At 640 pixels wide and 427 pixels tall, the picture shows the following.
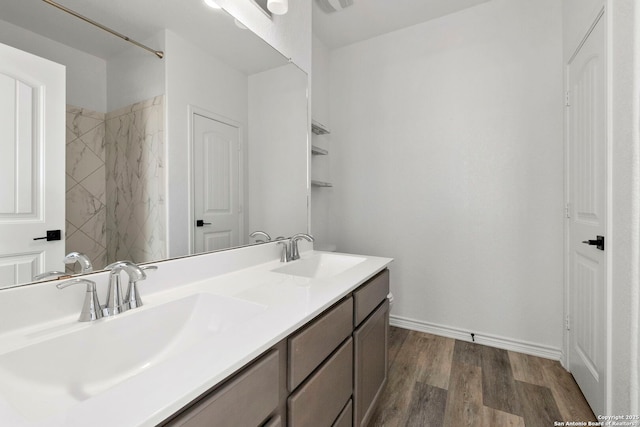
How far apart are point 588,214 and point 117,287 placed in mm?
2210

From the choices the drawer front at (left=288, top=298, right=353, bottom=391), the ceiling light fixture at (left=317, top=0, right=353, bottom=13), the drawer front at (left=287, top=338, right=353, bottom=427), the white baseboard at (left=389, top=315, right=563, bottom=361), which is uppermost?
the ceiling light fixture at (left=317, top=0, right=353, bottom=13)

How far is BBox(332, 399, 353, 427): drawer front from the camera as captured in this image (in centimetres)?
102

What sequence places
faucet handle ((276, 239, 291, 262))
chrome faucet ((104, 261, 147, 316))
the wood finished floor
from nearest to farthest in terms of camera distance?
chrome faucet ((104, 261, 147, 316)) < the wood finished floor < faucet handle ((276, 239, 291, 262))

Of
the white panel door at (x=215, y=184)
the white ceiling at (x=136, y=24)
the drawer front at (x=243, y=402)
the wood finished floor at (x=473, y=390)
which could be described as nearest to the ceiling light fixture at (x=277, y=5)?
the white ceiling at (x=136, y=24)

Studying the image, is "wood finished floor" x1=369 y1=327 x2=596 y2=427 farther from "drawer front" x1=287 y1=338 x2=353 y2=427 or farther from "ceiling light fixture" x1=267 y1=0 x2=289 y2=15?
"ceiling light fixture" x1=267 y1=0 x2=289 y2=15

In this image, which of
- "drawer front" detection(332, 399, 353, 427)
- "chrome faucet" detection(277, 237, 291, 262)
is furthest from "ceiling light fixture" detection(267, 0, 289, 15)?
"drawer front" detection(332, 399, 353, 427)

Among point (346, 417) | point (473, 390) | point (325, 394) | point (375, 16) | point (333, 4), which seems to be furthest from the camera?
point (375, 16)

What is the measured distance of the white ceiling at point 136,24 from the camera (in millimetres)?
736

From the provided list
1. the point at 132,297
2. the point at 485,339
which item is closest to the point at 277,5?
the point at 132,297

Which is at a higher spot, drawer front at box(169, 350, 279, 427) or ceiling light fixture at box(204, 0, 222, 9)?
ceiling light fixture at box(204, 0, 222, 9)

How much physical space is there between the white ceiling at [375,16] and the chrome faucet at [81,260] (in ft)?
7.66

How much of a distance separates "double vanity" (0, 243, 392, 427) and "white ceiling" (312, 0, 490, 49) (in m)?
2.19

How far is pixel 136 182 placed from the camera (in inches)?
37.3

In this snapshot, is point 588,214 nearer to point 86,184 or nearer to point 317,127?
point 317,127
